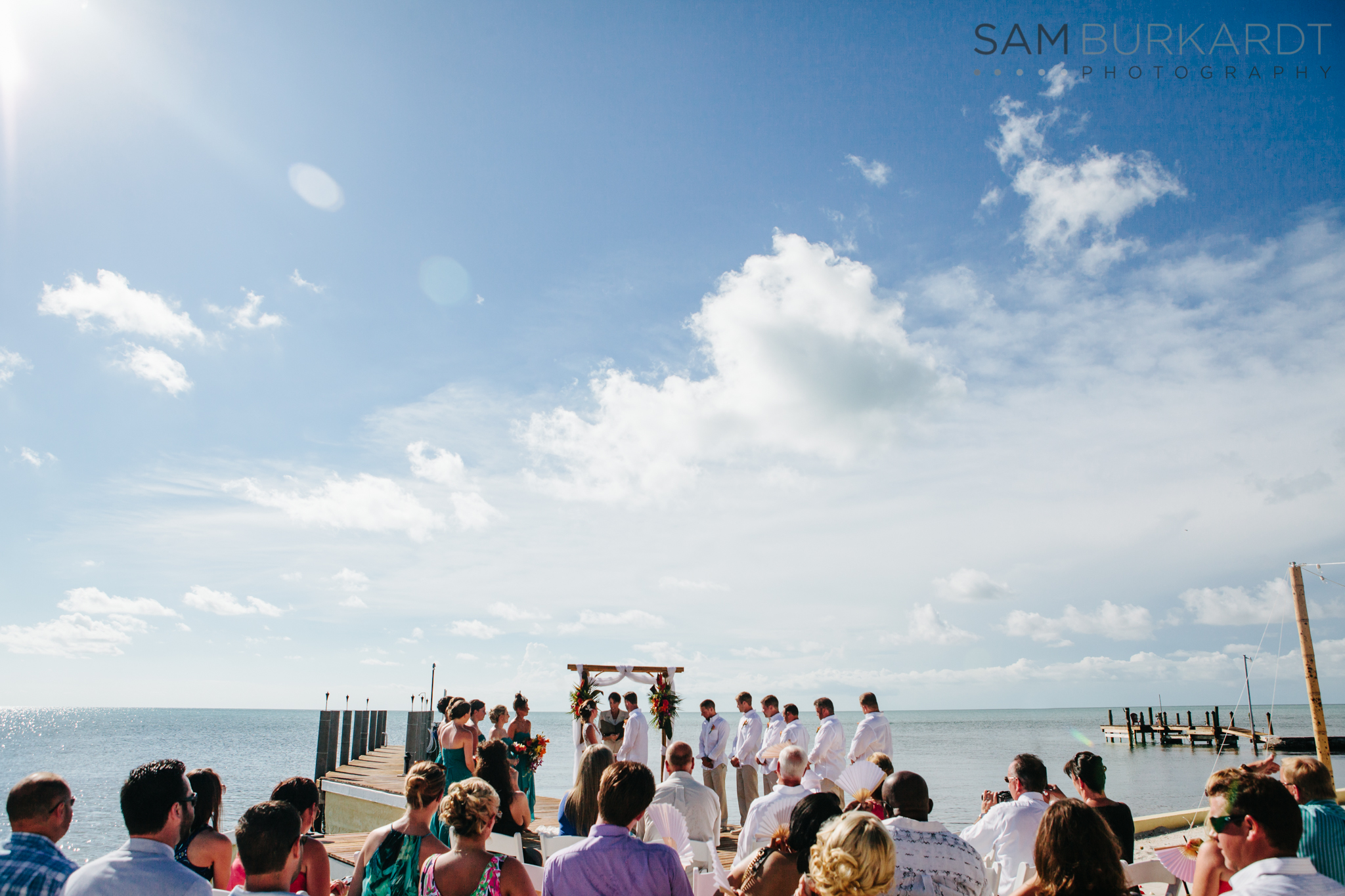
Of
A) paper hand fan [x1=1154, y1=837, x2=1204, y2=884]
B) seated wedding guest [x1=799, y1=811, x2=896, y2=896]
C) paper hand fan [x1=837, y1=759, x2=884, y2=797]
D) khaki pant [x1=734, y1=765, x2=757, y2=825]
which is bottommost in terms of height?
khaki pant [x1=734, y1=765, x2=757, y2=825]

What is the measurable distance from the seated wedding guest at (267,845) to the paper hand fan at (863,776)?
12.8 feet

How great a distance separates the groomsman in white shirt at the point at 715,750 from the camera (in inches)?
436

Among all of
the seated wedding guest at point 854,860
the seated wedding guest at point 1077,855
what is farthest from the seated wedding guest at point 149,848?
the seated wedding guest at point 1077,855

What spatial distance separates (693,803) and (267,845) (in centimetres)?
302

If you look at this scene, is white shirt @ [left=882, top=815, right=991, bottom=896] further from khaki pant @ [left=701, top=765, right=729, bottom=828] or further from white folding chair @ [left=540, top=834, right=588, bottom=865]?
khaki pant @ [left=701, top=765, right=729, bottom=828]

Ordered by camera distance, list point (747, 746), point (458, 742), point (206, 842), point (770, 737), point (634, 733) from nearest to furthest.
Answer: point (206, 842) → point (458, 742) → point (770, 737) → point (747, 746) → point (634, 733)

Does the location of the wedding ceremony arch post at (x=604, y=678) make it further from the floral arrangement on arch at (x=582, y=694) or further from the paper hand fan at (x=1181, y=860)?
the paper hand fan at (x=1181, y=860)

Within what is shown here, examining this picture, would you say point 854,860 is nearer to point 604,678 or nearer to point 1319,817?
point 1319,817

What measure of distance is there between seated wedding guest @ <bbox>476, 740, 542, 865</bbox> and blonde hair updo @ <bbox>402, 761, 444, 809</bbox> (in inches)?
34.1

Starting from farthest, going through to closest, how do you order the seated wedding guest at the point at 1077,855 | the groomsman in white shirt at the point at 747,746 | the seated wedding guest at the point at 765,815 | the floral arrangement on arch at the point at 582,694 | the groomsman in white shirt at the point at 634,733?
the floral arrangement on arch at the point at 582,694
the groomsman in white shirt at the point at 634,733
the groomsman in white shirt at the point at 747,746
the seated wedding guest at the point at 765,815
the seated wedding guest at the point at 1077,855

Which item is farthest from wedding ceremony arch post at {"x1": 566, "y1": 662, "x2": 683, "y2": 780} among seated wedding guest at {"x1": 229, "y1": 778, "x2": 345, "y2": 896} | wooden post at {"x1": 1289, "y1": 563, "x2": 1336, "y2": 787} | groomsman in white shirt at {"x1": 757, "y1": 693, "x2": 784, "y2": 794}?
wooden post at {"x1": 1289, "y1": 563, "x2": 1336, "y2": 787}

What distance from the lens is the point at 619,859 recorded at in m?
3.25

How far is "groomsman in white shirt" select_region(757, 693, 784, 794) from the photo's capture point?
9.84 metres

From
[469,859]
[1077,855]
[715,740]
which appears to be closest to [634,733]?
[715,740]
